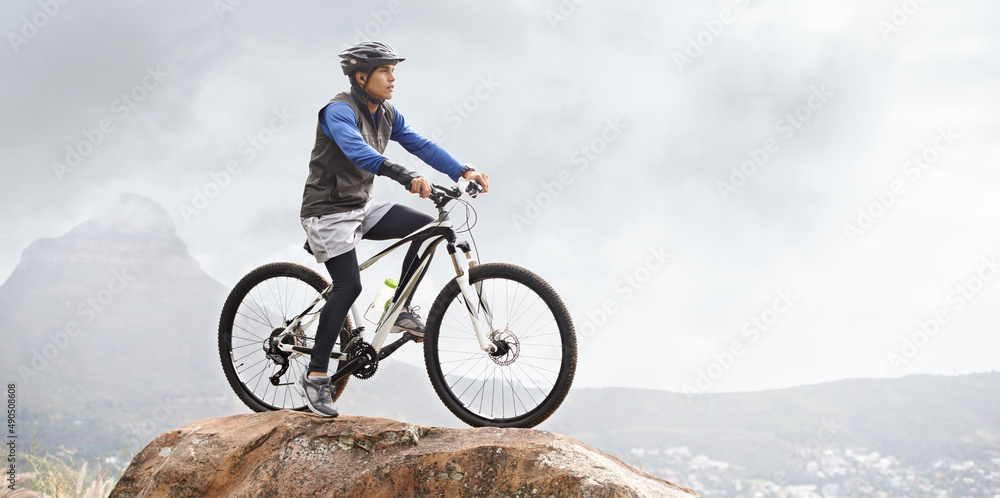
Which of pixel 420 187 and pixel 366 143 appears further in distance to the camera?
pixel 366 143

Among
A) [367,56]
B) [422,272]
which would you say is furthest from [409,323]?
[367,56]

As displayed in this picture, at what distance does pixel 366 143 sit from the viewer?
5.36 m

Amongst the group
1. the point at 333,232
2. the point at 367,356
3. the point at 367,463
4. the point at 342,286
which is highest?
the point at 333,232

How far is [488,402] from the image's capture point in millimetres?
5383

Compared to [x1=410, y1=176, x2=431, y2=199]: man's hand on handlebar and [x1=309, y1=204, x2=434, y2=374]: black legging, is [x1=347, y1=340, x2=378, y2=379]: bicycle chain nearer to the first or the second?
[x1=309, y1=204, x2=434, y2=374]: black legging

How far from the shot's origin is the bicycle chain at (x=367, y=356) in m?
5.59

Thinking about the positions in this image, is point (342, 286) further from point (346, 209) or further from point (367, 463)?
point (367, 463)

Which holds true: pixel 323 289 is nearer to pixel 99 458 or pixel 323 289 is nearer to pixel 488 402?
pixel 488 402

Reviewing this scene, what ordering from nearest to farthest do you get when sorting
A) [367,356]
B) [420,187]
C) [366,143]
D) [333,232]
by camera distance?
[420,187]
[366,143]
[333,232]
[367,356]

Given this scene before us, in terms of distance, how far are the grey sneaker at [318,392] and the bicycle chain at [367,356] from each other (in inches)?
10.0

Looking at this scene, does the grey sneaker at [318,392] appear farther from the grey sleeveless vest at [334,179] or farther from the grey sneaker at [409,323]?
the grey sleeveless vest at [334,179]

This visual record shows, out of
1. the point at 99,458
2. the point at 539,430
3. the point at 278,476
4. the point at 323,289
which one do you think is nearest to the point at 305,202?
the point at 323,289

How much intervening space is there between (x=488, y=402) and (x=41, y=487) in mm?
5443

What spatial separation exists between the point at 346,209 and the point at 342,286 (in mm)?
594
